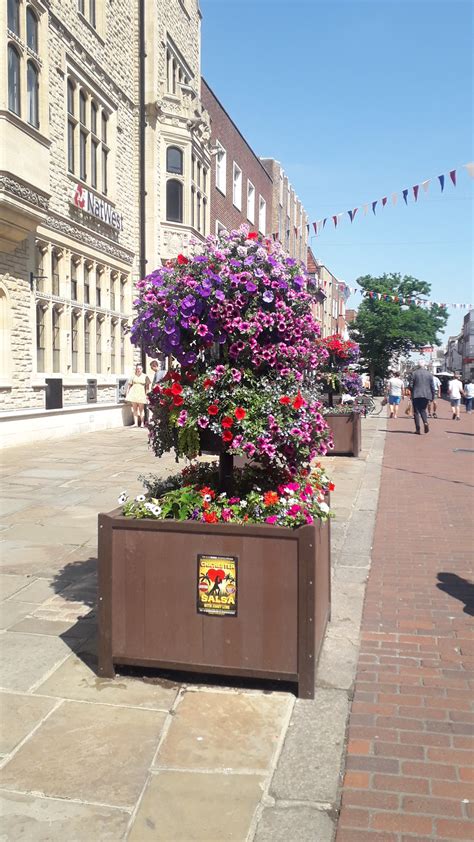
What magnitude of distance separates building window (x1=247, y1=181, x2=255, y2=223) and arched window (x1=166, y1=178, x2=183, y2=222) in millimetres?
12110

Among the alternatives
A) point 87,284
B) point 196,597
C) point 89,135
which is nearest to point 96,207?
point 89,135

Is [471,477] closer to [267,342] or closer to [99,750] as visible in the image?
[267,342]

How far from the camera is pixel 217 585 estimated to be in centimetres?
367

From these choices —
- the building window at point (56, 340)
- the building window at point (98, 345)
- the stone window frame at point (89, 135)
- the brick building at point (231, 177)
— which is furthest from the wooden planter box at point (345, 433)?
the brick building at point (231, 177)

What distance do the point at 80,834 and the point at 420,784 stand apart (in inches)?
51.7

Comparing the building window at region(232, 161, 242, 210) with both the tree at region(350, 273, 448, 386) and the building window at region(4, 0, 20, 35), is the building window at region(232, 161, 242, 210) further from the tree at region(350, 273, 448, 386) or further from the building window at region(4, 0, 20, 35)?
the tree at region(350, 273, 448, 386)

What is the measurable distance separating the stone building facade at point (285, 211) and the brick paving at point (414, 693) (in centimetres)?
3032

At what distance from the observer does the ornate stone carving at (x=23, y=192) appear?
40.1ft

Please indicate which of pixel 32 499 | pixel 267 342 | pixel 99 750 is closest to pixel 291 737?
pixel 99 750

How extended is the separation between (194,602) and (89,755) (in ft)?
2.89

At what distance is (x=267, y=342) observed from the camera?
13.0 ft

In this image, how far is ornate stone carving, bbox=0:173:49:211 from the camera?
12.2 meters

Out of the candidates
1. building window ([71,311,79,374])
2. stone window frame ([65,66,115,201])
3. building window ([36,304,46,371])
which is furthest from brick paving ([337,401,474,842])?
stone window frame ([65,66,115,201])

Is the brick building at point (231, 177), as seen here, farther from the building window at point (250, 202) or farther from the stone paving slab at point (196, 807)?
the stone paving slab at point (196, 807)
